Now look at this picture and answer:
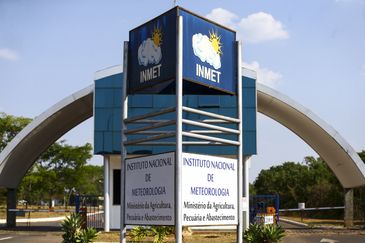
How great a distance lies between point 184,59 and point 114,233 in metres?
16.8

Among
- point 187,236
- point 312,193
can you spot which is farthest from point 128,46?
point 312,193

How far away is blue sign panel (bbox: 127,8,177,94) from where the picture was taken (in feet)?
36.2

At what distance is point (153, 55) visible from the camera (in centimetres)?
1141

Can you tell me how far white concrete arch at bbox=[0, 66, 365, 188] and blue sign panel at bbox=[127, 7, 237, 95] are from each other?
54.2 ft

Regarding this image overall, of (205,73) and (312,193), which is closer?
(205,73)

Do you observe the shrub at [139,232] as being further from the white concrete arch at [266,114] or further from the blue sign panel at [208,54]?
the white concrete arch at [266,114]

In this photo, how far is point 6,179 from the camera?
33688mm

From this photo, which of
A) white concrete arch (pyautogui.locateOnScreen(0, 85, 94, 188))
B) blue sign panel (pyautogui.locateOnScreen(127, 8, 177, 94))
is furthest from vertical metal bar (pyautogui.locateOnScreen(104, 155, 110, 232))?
blue sign panel (pyautogui.locateOnScreen(127, 8, 177, 94))

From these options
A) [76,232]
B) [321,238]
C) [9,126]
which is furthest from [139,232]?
[9,126]

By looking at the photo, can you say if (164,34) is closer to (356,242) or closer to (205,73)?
(205,73)

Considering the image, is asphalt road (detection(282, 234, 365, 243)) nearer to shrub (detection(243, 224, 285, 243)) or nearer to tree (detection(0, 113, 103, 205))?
shrub (detection(243, 224, 285, 243))

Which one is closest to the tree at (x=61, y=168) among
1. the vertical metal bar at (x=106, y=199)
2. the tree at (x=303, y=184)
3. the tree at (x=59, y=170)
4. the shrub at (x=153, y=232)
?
the tree at (x=59, y=170)

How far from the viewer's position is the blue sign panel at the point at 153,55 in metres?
11.0

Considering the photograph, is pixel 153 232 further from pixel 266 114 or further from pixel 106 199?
pixel 266 114
